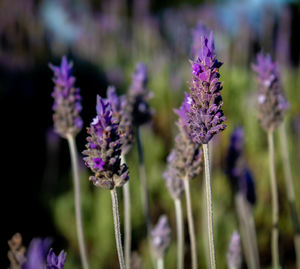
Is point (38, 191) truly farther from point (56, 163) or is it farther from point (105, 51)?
point (105, 51)

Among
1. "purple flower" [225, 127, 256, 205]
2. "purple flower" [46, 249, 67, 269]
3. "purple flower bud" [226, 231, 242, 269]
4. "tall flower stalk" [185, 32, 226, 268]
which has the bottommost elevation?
"purple flower bud" [226, 231, 242, 269]

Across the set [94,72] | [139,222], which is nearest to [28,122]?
[94,72]

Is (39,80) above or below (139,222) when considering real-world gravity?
above

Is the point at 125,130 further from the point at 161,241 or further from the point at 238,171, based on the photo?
the point at 238,171

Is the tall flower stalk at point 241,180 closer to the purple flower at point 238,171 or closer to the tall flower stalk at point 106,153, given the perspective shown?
the purple flower at point 238,171

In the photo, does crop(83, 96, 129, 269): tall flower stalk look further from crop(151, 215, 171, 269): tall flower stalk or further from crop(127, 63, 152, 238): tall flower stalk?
crop(127, 63, 152, 238): tall flower stalk

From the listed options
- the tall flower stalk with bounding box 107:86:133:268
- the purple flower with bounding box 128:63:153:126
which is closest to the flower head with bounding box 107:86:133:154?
the tall flower stalk with bounding box 107:86:133:268
